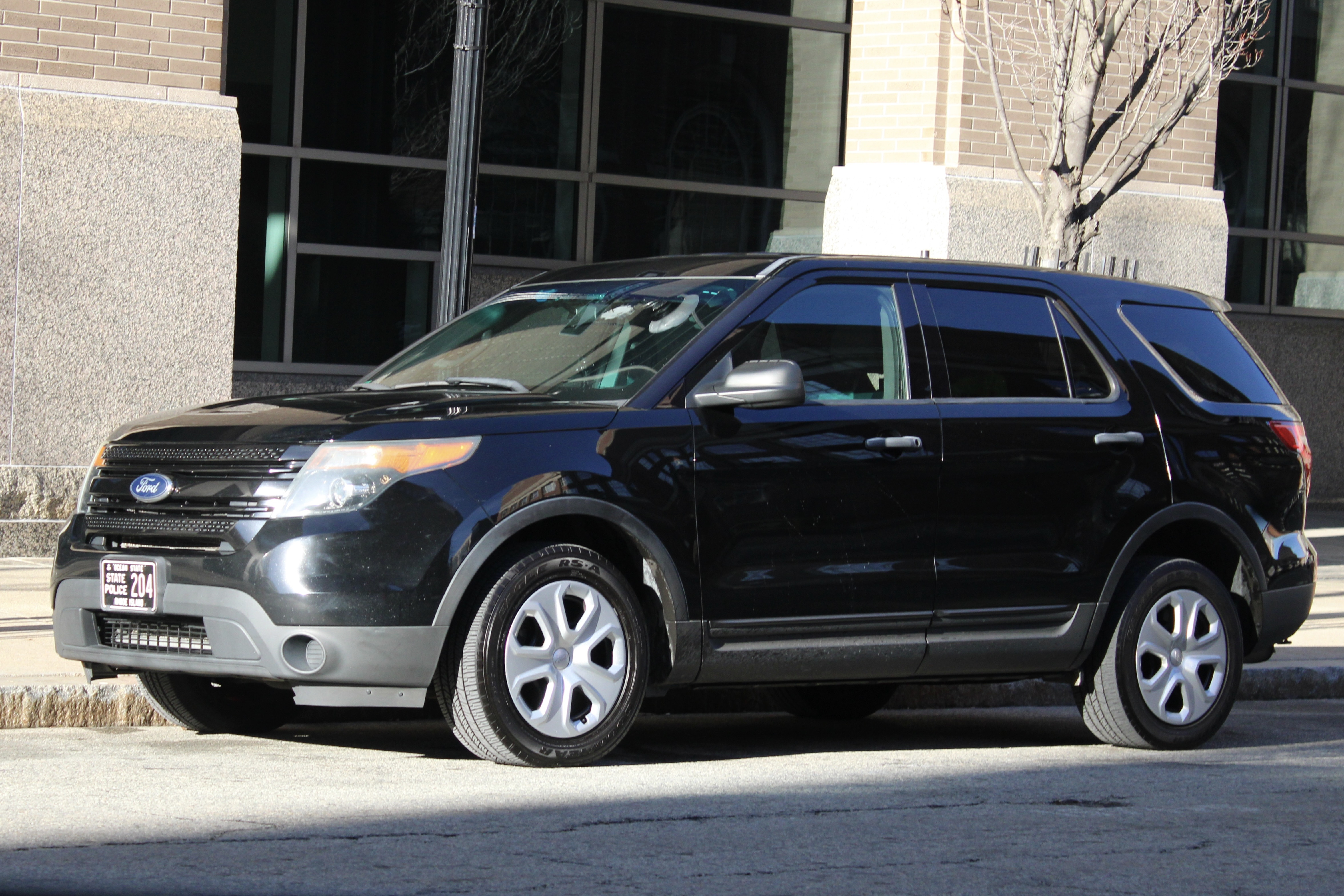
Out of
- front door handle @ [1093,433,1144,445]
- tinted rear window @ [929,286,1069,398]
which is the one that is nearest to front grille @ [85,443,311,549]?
tinted rear window @ [929,286,1069,398]

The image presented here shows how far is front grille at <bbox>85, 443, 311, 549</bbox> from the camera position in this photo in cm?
623

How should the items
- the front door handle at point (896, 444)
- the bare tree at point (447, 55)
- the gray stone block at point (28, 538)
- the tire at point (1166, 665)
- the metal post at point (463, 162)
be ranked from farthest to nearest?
the bare tree at point (447, 55) < the gray stone block at point (28, 538) < the metal post at point (463, 162) < the tire at point (1166, 665) < the front door handle at point (896, 444)

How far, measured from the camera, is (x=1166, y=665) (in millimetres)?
7797

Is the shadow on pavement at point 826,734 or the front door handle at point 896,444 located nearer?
the front door handle at point 896,444

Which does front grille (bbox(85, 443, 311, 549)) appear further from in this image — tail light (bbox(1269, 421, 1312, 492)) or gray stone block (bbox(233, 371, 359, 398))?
gray stone block (bbox(233, 371, 359, 398))

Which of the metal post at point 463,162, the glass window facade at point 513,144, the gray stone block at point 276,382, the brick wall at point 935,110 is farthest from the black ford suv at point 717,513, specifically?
the glass window facade at point 513,144

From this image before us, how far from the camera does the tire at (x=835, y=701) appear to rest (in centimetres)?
845

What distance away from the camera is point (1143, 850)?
5.64m

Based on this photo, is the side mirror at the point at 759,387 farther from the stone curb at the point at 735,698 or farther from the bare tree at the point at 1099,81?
the bare tree at the point at 1099,81

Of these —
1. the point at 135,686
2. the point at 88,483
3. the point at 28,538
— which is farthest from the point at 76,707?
the point at 28,538

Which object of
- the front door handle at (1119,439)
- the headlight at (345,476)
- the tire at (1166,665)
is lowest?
the tire at (1166,665)

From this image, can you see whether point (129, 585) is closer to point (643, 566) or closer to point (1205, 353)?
point (643, 566)

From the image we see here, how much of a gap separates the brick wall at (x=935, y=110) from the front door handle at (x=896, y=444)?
8.16 meters

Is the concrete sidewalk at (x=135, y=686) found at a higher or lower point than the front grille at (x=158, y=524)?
lower
